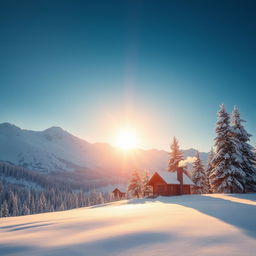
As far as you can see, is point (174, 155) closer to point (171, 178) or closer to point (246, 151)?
point (171, 178)

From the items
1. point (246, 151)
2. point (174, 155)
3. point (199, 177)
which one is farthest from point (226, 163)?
point (174, 155)

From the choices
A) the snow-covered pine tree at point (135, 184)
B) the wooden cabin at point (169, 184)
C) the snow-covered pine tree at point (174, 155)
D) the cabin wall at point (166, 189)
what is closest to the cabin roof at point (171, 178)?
the wooden cabin at point (169, 184)

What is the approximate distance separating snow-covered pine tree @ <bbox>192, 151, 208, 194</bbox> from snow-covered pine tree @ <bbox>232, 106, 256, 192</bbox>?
13984 millimetres

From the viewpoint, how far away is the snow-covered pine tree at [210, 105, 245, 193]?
97.5ft

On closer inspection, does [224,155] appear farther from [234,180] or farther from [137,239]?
[137,239]

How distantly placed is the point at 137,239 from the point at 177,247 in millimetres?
1165

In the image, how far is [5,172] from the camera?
199m

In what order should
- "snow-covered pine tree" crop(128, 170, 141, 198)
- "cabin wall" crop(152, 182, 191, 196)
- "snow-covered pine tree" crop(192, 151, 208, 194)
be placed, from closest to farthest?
1. "cabin wall" crop(152, 182, 191, 196)
2. "snow-covered pine tree" crop(192, 151, 208, 194)
3. "snow-covered pine tree" crop(128, 170, 141, 198)

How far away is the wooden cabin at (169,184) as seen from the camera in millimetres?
37781

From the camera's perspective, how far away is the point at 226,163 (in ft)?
101

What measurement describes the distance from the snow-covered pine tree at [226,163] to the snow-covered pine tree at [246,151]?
1127 millimetres

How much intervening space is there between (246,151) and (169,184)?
14.3m

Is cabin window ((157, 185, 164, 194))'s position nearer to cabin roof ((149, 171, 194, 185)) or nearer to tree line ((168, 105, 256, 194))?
cabin roof ((149, 171, 194, 185))

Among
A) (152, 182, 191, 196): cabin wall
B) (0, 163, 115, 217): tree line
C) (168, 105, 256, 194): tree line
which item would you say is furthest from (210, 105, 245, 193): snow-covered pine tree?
(0, 163, 115, 217): tree line
